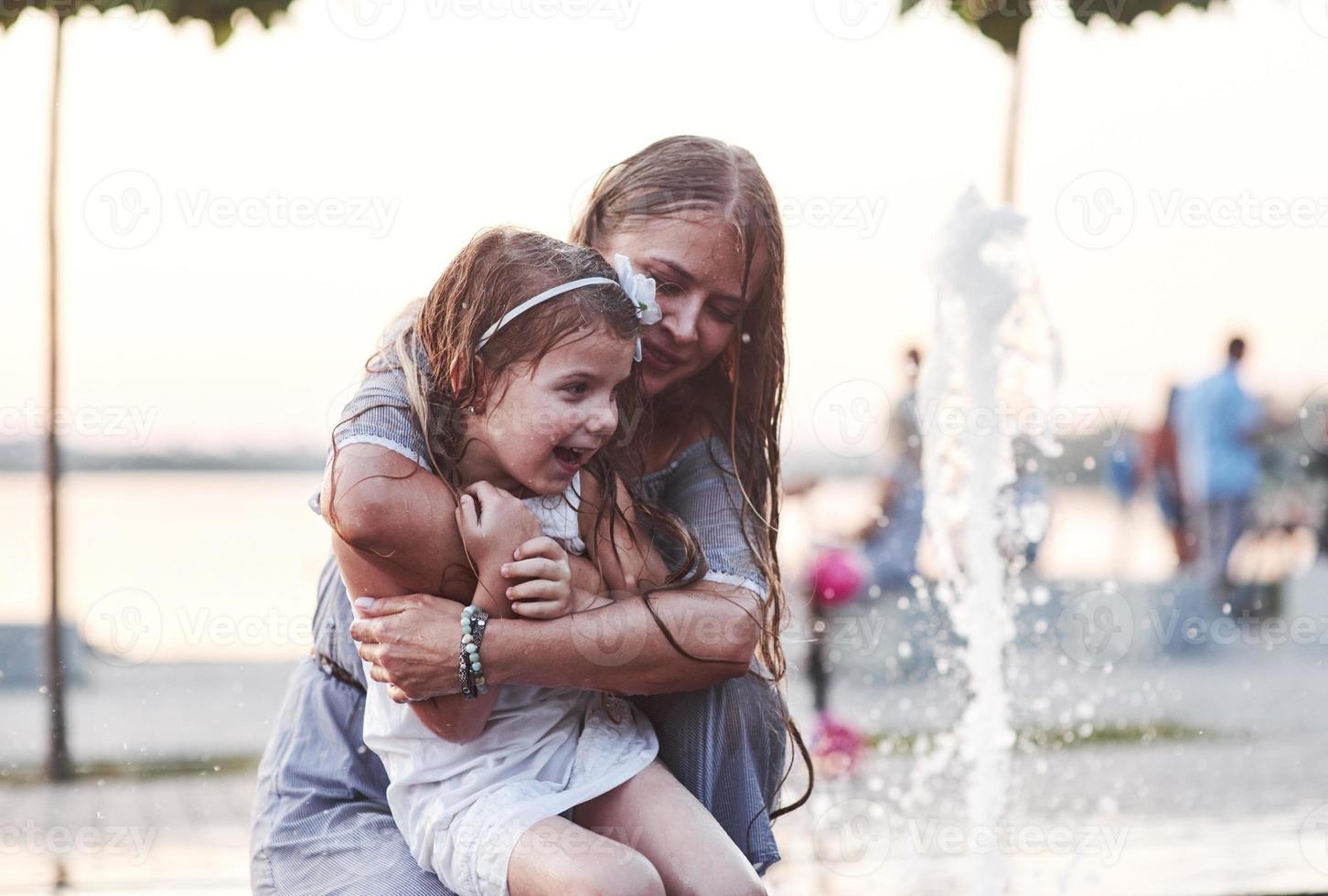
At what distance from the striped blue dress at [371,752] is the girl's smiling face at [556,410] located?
314 millimetres

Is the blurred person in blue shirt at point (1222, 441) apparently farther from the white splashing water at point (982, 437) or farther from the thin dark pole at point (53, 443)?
the thin dark pole at point (53, 443)

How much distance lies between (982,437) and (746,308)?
233 cm

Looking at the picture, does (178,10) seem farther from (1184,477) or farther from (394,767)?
(1184,477)

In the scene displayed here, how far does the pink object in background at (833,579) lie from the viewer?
17.4ft

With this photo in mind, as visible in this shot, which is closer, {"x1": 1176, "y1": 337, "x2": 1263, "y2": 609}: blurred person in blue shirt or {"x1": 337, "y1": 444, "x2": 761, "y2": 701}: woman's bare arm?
{"x1": 337, "y1": 444, "x2": 761, "y2": 701}: woman's bare arm

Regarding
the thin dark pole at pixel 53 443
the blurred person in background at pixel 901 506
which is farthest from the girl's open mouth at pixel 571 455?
the blurred person in background at pixel 901 506

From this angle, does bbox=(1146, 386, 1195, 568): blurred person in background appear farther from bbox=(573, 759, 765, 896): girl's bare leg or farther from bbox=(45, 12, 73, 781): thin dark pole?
bbox=(573, 759, 765, 896): girl's bare leg

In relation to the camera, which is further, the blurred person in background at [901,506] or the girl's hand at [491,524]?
the blurred person in background at [901,506]

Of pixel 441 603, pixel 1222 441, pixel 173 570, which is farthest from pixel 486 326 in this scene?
pixel 173 570

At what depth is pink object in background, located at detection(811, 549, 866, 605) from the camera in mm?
5316

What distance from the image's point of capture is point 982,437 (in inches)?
171

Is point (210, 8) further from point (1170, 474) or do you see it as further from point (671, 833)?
point (1170, 474)

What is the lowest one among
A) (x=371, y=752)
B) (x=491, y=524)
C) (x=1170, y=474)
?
(x=1170, y=474)

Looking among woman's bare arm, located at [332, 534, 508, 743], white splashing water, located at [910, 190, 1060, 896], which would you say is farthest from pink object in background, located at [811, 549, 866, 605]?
woman's bare arm, located at [332, 534, 508, 743]
